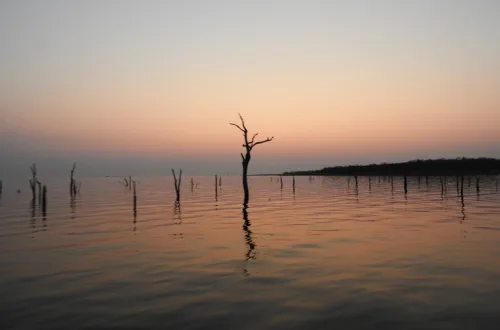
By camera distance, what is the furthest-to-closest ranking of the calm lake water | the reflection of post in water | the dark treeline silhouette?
1. the dark treeline silhouette
2. the reflection of post in water
3. the calm lake water

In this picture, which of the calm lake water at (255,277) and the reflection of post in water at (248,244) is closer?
the calm lake water at (255,277)

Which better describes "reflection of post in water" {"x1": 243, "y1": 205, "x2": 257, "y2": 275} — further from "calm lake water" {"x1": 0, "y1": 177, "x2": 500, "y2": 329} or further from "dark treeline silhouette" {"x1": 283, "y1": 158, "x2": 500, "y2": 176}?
"dark treeline silhouette" {"x1": 283, "y1": 158, "x2": 500, "y2": 176}

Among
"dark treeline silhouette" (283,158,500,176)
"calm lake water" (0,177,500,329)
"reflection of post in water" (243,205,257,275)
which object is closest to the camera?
"calm lake water" (0,177,500,329)

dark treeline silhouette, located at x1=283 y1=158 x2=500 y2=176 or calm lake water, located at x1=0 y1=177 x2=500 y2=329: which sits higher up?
dark treeline silhouette, located at x1=283 y1=158 x2=500 y2=176

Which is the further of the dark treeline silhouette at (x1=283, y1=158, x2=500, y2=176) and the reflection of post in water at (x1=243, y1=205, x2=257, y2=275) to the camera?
the dark treeline silhouette at (x1=283, y1=158, x2=500, y2=176)

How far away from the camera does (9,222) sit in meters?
27.3

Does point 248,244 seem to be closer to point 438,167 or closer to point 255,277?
point 255,277

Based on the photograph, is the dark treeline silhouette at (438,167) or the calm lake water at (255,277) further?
the dark treeline silhouette at (438,167)

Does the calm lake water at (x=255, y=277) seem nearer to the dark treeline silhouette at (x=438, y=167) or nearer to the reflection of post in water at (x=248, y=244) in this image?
the reflection of post in water at (x=248, y=244)

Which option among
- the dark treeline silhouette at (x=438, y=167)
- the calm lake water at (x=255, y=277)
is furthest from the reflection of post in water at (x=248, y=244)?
the dark treeline silhouette at (x=438, y=167)

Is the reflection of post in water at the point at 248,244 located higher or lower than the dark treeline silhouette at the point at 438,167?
lower

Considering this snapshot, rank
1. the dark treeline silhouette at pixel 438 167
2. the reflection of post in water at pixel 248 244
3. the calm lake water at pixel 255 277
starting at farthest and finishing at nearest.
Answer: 1. the dark treeline silhouette at pixel 438 167
2. the reflection of post in water at pixel 248 244
3. the calm lake water at pixel 255 277

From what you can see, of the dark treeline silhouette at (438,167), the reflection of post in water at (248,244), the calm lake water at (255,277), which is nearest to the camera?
the calm lake water at (255,277)

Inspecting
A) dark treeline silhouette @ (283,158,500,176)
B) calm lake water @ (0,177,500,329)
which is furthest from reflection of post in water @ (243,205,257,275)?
dark treeline silhouette @ (283,158,500,176)
